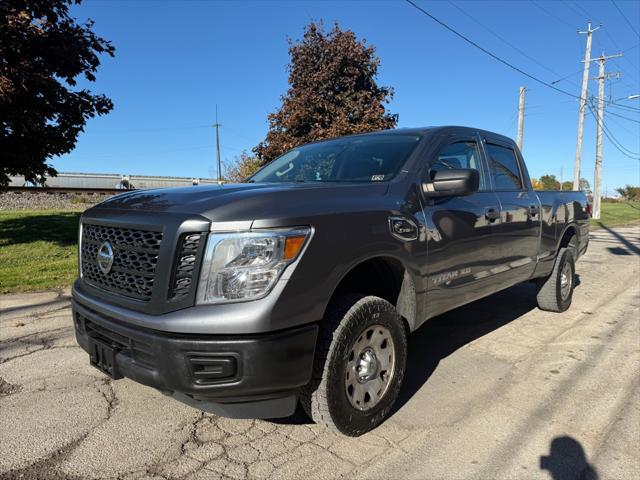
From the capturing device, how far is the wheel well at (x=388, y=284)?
289cm

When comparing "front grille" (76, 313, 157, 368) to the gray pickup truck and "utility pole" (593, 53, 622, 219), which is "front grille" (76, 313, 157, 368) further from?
"utility pole" (593, 53, 622, 219)

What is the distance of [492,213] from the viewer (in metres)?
3.83

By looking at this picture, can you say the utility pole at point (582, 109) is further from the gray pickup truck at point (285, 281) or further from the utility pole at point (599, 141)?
the gray pickup truck at point (285, 281)

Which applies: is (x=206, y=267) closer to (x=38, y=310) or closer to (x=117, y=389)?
(x=117, y=389)

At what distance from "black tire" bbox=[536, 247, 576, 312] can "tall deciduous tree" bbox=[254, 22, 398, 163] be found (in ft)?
23.3

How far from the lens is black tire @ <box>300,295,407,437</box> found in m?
2.40

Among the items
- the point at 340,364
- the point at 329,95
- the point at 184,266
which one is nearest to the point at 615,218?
the point at 329,95

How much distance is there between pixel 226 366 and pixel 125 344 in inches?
24.6

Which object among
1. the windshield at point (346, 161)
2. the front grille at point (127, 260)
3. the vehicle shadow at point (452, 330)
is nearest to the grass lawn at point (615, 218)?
the vehicle shadow at point (452, 330)

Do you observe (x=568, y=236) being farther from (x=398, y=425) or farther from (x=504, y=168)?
(x=398, y=425)

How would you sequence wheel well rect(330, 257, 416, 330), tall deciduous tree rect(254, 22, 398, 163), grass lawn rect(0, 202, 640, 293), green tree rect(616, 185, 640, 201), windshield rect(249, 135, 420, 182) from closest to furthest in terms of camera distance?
wheel well rect(330, 257, 416, 330)
windshield rect(249, 135, 420, 182)
grass lawn rect(0, 202, 640, 293)
tall deciduous tree rect(254, 22, 398, 163)
green tree rect(616, 185, 640, 201)

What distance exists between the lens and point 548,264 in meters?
5.15

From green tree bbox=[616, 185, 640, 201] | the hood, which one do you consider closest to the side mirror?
the hood

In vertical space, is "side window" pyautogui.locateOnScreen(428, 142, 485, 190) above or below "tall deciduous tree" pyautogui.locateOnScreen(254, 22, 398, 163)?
below
